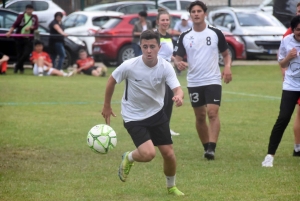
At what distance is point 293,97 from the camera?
343 inches

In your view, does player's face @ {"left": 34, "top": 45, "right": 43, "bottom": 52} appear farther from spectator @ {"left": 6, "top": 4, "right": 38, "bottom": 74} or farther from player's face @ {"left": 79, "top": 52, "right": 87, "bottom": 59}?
player's face @ {"left": 79, "top": 52, "right": 87, "bottom": 59}

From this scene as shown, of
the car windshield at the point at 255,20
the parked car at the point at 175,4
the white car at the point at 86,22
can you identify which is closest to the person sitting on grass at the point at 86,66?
the white car at the point at 86,22

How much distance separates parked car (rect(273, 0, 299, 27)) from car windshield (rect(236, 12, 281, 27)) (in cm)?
58

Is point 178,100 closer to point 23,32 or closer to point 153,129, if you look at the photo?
point 153,129

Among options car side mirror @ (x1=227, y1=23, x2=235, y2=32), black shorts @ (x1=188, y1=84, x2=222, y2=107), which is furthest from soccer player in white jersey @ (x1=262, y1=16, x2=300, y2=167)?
car side mirror @ (x1=227, y1=23, x2=235, y2=32)

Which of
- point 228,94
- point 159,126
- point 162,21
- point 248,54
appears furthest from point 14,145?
point 248,54

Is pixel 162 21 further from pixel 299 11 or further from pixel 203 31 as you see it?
pixel 299 11

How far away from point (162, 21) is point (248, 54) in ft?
53.8

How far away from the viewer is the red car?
79.9 ft

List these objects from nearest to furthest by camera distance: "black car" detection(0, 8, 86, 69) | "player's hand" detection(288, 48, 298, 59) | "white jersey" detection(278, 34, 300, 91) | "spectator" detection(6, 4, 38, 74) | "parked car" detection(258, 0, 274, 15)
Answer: "player's hand" detection(288, 48, 298, 59) → "white jersey" detection(278, 34, 300, 91) → "spectator" detection(6, 4, 38, 74) → "black car" detection(0, 8, 86, 69) → "parked car" detection(258, 0, 274, 15)

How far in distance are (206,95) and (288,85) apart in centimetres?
118

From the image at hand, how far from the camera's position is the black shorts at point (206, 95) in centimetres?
936

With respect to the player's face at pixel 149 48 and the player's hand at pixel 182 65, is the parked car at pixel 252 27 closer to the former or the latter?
the player's hand at pixel 182 65

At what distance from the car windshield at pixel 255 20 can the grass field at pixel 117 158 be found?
993 centimetres
